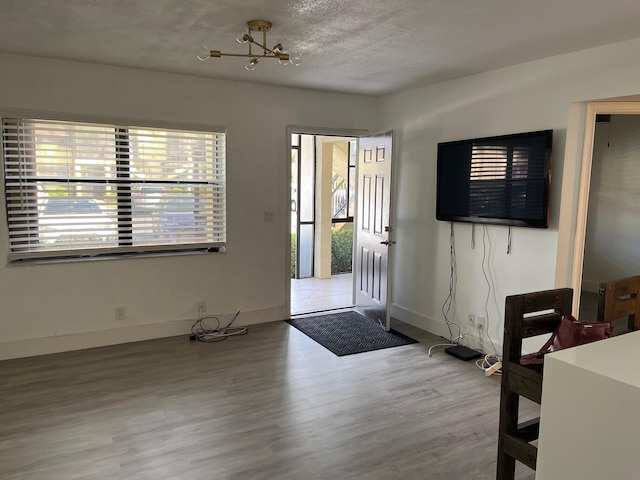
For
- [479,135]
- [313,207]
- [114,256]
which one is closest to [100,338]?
[114,256]

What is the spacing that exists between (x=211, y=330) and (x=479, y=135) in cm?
309

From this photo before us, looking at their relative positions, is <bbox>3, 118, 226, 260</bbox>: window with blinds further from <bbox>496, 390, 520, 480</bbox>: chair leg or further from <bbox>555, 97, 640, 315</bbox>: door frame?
<bbox>496, 390, 520, 480</bbox>: chair leg

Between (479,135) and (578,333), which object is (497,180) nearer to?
(479,135)

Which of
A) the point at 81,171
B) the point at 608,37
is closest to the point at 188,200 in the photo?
the point at 81,171

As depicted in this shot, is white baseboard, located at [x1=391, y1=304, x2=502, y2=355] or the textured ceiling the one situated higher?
the textured ceiling

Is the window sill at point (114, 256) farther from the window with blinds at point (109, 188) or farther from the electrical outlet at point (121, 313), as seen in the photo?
the electrical outlet at point (121, 313)

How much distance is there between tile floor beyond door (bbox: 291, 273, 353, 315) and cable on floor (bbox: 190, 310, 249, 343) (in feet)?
2.77

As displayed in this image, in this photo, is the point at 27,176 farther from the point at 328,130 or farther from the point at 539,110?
the point at 539,110

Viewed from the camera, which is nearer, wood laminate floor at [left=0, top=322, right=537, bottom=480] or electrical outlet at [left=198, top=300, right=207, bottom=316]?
wood laminate floor at [left=0, top=322, right=537, bottom=480]

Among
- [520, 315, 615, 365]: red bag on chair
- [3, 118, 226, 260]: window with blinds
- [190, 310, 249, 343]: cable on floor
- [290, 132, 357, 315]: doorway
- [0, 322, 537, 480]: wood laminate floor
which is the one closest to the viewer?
[520, 315, 615, 365]: red bag on chair

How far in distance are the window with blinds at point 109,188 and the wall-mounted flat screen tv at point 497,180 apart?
2.19 meters

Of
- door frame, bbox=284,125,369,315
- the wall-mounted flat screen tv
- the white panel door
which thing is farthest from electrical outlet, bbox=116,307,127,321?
the wall-mounted flat screen tv

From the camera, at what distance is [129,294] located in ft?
13.9

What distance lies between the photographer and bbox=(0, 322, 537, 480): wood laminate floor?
2443mm
